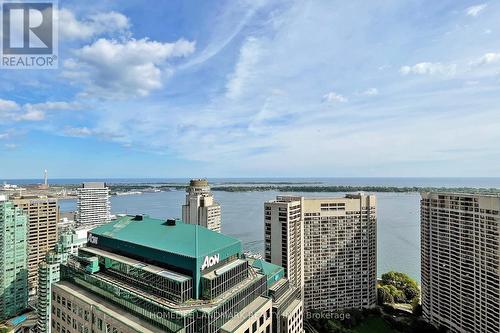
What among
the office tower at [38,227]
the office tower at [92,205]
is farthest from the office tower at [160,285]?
the office tower at [92,205]

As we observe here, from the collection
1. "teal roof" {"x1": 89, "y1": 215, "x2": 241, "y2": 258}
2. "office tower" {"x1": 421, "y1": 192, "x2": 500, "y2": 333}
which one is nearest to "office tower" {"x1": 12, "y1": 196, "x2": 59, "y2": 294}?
"teal roof" {"x1": 89, "y1": 215, "x2": 241, "y2": 258}

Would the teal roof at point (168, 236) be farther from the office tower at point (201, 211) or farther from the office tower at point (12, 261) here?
the office tower at point (201, 211)

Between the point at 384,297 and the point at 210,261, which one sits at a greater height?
the point at 210,261

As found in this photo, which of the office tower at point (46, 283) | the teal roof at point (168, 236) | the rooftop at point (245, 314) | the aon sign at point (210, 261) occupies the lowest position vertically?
the office tower at point (46, 283)

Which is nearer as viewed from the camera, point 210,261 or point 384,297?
point 210,261

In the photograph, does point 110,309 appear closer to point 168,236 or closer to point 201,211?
point 168,236

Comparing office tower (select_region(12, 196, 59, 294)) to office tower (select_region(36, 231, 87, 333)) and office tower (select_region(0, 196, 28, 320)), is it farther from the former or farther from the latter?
office tower (select_region(36, 231, 87, 333))

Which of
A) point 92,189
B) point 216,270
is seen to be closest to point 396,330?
point 216,270

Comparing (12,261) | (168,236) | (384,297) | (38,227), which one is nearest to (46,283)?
(12,261)
